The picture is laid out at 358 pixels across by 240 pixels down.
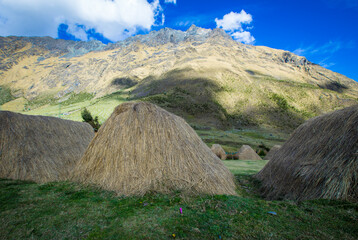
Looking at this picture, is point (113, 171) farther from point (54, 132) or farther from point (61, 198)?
point (54, 132)

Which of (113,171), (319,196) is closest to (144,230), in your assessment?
(113,171)

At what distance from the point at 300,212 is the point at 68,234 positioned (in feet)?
15.2

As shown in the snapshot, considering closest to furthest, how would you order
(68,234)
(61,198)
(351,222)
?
(68,234)
(351,222)
(61,198)

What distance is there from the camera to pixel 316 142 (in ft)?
19.5

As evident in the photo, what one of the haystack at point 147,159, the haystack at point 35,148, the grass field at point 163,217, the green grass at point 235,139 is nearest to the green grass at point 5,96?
the green grass at point 235,139

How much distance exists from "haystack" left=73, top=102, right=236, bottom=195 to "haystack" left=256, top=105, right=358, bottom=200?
6.72ft

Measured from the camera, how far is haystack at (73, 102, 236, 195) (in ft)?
16.5

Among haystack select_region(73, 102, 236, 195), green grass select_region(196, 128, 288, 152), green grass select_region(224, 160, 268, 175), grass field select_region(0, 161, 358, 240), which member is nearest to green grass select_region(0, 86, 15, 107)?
green grass select_region(196, 128, 288, 152)

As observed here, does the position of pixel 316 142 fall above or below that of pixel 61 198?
above

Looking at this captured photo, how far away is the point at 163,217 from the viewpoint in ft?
11.7

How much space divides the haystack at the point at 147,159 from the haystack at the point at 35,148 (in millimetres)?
3372

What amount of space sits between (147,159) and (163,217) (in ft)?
6.65

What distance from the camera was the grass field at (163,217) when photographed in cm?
307

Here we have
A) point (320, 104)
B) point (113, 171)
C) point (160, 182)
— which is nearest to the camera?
point (160, 182)
